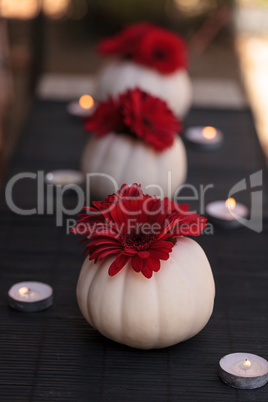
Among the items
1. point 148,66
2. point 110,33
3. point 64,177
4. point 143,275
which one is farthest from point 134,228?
point 110,33

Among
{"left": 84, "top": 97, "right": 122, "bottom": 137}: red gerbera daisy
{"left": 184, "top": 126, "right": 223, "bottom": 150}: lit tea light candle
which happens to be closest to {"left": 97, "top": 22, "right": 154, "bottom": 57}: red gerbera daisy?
{"left": 184, "top": 126, "right": 223, "bottom": 150}: lit tea light candle

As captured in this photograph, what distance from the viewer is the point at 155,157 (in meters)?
1.71

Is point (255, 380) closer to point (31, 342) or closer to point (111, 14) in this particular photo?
point (31, 342)

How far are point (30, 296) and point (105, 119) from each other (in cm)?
54

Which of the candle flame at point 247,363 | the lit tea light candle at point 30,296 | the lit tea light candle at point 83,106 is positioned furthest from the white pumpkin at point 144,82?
the candle flame at point 247,363

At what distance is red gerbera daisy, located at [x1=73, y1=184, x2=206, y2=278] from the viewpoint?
1.15 meters

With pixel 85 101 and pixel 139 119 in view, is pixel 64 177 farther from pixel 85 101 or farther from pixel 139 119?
Answer: pixel 85 101

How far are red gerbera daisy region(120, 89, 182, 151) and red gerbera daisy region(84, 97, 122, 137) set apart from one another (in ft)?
0.13

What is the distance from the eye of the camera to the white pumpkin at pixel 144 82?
2254 mm

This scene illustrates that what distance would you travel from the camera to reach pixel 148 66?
2.27 meters

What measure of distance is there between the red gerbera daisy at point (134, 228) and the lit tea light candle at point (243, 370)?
19 cm

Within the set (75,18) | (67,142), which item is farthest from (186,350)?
(75,18)

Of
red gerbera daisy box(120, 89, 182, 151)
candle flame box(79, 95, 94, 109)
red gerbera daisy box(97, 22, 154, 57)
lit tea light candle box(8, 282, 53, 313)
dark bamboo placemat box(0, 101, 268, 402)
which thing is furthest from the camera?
candle flame box(79, 95, 94, 109)

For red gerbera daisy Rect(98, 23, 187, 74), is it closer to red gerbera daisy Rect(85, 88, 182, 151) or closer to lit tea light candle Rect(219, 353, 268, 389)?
red gerbera daisy Rect(85, 88, 182, 151)
